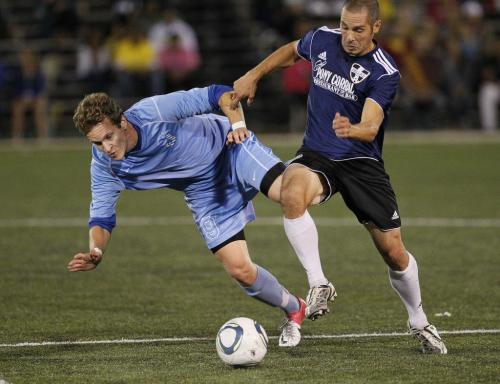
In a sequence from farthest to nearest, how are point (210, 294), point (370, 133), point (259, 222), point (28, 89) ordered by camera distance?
1. point (28, 89)
2. point (259, 222)
3. point (210, 294)
4. point (370, 133)

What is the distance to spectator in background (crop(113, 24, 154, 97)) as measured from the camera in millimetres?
26656

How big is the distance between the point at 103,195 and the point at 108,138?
2.10 feet

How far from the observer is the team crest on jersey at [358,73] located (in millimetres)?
7582

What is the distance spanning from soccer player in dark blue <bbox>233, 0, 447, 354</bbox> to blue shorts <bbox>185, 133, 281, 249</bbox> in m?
0.26

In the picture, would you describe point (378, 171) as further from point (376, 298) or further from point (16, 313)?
point (16, 313)

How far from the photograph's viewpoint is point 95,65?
2733 centimetres

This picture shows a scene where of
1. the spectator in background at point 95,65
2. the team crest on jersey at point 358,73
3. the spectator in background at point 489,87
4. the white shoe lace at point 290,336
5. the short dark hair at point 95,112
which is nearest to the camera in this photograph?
the short dark hair at point 95,112

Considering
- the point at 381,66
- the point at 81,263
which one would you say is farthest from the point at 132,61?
the point at 81,263

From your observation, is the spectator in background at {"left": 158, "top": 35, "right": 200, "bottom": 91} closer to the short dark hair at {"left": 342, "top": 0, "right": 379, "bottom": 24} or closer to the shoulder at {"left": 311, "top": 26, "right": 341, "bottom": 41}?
the shoulder at {"left": 311, "top": 26, "right": 341, "bottom": 41}

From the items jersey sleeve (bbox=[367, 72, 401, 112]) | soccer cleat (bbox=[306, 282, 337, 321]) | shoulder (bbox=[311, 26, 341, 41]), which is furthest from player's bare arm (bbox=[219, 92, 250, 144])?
soccer cleat (bbox=[306, 282, 337, 321])

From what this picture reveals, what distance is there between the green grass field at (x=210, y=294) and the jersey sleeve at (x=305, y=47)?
→ 6.75 feet

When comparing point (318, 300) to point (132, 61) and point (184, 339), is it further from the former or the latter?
point (132, 61)

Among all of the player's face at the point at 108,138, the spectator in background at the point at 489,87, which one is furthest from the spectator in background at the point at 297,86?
the player's face at the point at 108,138

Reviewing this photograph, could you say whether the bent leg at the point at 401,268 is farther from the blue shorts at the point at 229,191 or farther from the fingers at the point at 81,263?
the fingers at the point at 81,263
